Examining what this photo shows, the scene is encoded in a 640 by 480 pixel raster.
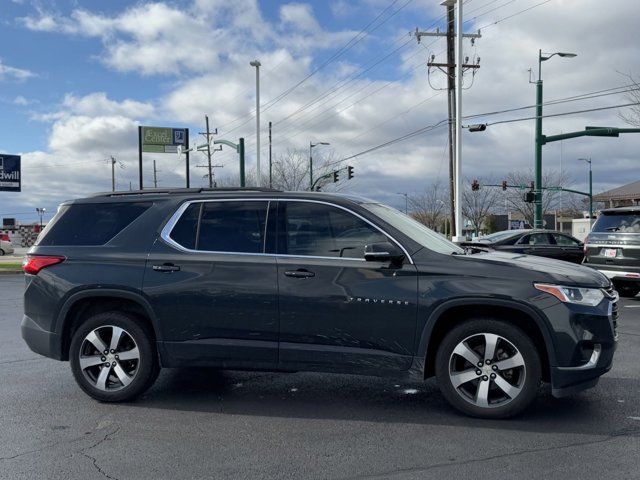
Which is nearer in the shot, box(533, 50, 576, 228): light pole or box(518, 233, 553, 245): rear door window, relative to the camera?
box(518, 233, 553, 245): rear door window

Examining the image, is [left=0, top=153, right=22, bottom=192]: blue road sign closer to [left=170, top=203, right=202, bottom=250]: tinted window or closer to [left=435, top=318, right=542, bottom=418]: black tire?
[left=170, top=203, right=202, bottom=250]: tinted window

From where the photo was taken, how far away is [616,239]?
37.6 feet

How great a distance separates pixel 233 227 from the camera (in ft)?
16.9

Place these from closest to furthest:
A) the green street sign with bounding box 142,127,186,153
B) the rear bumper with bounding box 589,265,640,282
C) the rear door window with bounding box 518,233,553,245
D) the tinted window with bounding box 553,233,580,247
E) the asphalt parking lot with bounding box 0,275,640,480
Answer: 1. the asphalt parking lot with bounding box 0,275,640,480
2. the rear bumper with bounding box 589,265,640,282
3. the rear door window with bounding box 518,233,553,245
4. the tinted window with bounding box 553,233,580,247
5. the green street sign with bounding box 142,127,186,153

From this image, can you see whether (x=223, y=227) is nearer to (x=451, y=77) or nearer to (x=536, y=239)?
(x=536, y=239)

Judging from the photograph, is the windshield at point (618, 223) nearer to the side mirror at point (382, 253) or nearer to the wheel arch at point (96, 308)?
the side mirror at point (382, 253)

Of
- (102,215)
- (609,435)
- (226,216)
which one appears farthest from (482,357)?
(102,215)

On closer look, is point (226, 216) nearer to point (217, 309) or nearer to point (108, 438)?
point (217, 309)

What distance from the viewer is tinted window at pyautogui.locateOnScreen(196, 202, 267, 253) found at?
5.06 m

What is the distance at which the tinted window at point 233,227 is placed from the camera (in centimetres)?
506

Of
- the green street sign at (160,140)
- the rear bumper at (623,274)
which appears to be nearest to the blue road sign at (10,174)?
the green street sign at (160,140)

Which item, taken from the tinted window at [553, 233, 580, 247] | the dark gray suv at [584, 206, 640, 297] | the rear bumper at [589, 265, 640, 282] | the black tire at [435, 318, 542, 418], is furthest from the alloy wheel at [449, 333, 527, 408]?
the tinted window at [553, 233, 580, 247]

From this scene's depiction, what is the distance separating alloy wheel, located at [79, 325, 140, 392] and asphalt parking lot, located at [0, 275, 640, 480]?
236 millimetres

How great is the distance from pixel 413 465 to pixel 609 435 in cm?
159
